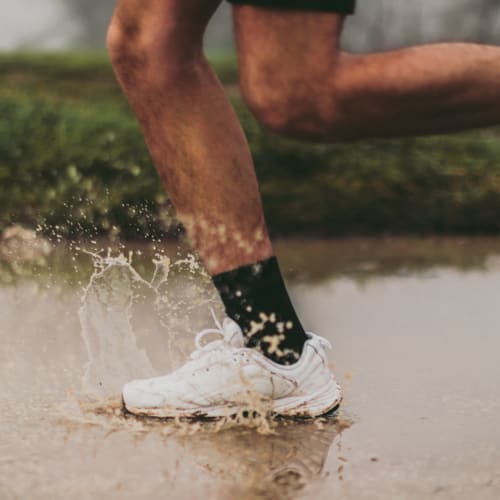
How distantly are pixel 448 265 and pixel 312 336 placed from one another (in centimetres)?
221

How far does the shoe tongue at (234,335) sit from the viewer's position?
210cm

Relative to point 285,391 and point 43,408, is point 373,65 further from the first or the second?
point 43,408

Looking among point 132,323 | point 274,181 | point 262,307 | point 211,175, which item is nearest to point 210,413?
point 262,307

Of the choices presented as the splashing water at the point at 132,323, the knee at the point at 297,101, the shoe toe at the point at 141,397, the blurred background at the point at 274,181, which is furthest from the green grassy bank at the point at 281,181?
the knee at the point at 297,101

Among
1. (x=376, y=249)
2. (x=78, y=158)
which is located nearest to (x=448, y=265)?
(x=376, y=249)

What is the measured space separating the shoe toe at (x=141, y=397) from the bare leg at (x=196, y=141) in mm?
274

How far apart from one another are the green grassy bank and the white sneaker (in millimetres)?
2717

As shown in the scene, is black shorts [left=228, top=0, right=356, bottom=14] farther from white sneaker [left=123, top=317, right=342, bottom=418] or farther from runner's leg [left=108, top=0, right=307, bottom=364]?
white sneaker [left=123, top=317, right=342, bottom=418]

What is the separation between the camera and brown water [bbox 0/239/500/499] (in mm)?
1740

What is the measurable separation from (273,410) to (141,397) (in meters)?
0.27

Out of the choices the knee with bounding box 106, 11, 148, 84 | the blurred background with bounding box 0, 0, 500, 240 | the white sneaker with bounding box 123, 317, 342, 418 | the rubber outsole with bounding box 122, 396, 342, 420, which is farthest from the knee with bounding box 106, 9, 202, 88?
the blurred background with bounding box 0, 0, 500, 240

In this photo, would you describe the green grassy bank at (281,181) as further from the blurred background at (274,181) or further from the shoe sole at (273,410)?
the shoe sole at (273,410)

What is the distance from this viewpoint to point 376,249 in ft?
15.6

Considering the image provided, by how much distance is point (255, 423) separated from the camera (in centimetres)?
205
